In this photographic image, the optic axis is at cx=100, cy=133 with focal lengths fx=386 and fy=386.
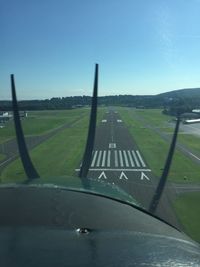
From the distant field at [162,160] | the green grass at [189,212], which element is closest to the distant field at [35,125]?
the distant field at [162,160]

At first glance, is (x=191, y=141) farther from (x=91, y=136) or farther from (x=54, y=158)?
(x=91, y=136)

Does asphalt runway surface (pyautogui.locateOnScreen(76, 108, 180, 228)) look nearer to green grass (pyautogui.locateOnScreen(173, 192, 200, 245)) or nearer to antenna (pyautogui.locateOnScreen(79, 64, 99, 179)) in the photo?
green grass (pyautogui.locateOnScreen(173, 192, 200, 245))

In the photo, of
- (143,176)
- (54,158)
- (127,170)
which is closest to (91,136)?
(143,176)

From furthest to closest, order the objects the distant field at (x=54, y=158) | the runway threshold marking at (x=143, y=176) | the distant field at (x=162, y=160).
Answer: the distant field at (x=54, y=158) → the distant field at (x=162, y=160) → the runway threshold marking at (x=143, y=176)

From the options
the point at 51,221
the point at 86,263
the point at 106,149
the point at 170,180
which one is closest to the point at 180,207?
the point at 170,180

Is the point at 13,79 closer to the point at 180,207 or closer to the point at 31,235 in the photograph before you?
the point at 31,235

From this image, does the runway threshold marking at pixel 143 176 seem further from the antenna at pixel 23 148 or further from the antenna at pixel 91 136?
the antenna at pixel 23 148

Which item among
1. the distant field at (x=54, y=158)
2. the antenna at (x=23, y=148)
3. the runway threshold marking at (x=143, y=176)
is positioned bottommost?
the distant field at (x=54, y=158)

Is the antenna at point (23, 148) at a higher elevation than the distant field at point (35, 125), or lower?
higher
